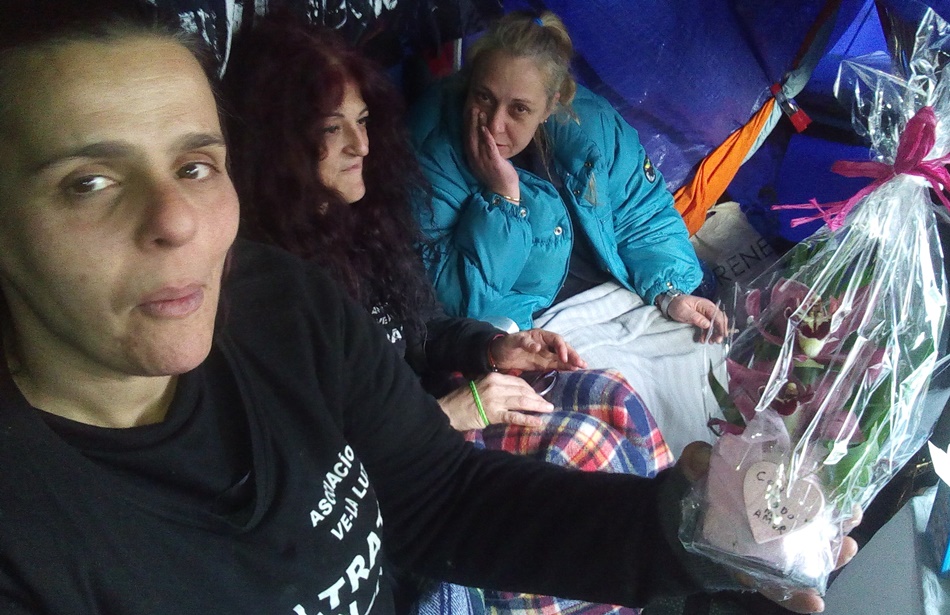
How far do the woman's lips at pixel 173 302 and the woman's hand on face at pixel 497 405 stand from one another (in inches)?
27.0

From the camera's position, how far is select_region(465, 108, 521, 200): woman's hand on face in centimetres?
147

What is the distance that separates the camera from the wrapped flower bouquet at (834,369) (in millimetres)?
574

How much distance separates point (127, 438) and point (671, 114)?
181cm

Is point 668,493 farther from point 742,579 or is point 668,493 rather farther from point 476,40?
point 476,40

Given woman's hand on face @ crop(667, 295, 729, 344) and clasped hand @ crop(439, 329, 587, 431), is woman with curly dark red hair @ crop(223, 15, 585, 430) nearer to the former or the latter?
clasped hand @ crop(439, 329, 587, 431)

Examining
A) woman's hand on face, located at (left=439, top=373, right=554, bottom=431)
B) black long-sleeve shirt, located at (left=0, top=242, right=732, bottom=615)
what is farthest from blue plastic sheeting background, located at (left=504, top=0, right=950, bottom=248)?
black long-sleeve shirt, located at (left=0, top=242, right=732, bottom=615)

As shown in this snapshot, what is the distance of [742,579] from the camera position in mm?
625

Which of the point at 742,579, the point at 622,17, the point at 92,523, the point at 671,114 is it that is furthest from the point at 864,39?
the point at 92,523

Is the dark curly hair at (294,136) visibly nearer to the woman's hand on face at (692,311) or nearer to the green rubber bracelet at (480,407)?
the green rubber bracelet at (480,407)

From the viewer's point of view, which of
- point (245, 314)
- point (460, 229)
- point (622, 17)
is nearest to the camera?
point (245, 314)

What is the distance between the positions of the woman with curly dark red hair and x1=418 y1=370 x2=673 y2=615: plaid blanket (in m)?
0.04

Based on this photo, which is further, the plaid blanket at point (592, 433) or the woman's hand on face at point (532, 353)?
the woman's hand on face at point (532, 353)

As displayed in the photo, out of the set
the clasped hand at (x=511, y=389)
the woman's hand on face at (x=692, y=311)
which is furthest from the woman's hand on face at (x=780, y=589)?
the woman's hand on face at (x=692, y=311)

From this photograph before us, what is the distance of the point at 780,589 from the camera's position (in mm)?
618
